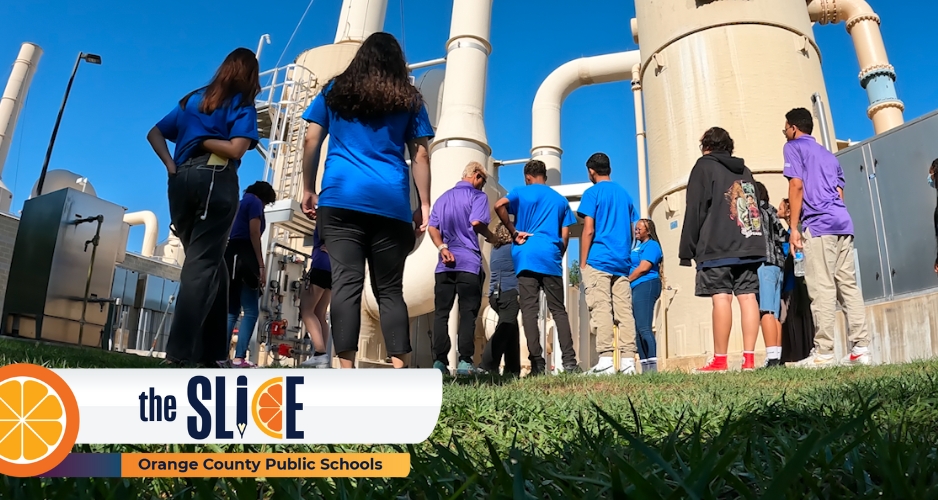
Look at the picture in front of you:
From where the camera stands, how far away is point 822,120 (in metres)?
7.52

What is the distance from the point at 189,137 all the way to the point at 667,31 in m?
7.08

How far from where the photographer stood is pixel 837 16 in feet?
46.5

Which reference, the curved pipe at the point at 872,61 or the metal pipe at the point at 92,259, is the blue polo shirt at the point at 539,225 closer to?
the metal pipe at the point at 92,259

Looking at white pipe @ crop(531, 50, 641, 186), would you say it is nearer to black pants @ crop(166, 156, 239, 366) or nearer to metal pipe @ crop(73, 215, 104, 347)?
metal pipe @ crop(73, 215, 104, 347)

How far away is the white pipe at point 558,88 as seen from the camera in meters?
16.1

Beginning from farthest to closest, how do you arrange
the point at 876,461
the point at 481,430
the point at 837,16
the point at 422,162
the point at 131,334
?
the point at 131,334
the point at 837,16
the point at 422,162
the point at 481,430
the point at 876,461

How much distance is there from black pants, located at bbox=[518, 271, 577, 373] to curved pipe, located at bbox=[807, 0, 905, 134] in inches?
469

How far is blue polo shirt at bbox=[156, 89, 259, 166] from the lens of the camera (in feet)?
11.0

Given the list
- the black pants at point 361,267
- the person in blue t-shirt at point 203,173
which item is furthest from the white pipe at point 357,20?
the black pants at point 361,267

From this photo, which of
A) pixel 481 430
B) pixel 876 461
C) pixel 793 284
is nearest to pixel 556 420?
pixel 481 430

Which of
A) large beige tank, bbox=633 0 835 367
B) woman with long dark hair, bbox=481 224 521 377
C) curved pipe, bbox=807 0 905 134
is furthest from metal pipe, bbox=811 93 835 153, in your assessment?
curved pipe, bbox=807 0 905 134

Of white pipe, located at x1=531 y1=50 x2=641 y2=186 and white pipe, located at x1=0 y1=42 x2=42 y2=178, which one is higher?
white pipe, located at x1=0 y1=42 x2=42 y2=178

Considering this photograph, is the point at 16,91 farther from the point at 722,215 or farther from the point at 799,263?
the point at 799,263

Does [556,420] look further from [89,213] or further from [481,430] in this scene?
[89,213]
